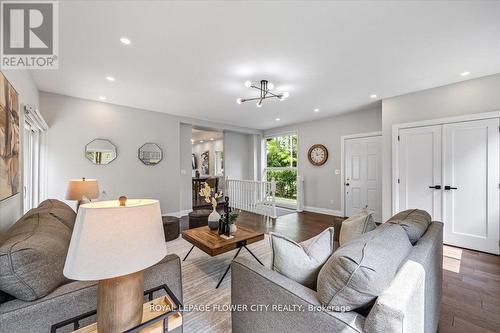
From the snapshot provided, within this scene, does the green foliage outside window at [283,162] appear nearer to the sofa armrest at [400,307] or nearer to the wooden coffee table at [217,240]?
the wooden coffee table at [217,240]

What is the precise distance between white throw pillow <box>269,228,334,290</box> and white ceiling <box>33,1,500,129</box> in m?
1.90

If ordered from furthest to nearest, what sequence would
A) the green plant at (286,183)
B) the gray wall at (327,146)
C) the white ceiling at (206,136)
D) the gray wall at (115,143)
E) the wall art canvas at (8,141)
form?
1. the white ceiling at (206,136)
2. the green plant at (286,183)
3. the gray wall at (327,146)
4. the gray wall at (115,143)
5. the wall art canvas at (8,141)

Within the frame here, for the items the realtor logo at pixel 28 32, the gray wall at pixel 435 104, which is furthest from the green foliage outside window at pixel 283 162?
the realtor logo at pixel 28 32

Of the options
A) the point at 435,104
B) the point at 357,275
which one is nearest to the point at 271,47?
the point at 357,275

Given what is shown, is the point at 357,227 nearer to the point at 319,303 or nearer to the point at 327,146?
the point at 319,303

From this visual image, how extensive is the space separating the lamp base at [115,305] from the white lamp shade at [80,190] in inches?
89.0

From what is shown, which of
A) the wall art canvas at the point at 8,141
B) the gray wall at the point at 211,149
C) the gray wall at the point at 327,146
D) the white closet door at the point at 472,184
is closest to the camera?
the wall art canvas at the point at 8,141

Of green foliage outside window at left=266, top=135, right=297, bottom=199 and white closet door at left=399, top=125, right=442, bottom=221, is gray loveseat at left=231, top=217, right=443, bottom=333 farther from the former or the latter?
green foliage outside window at left=266, top=135, right=297, bottom=199

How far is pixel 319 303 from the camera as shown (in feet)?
3.12

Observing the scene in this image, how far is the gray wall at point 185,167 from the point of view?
18.0 ft

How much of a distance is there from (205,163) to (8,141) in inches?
316

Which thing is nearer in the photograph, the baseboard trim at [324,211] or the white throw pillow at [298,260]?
the white throw pillow at [298,260]

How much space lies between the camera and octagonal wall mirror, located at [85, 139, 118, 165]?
4055 millimetres

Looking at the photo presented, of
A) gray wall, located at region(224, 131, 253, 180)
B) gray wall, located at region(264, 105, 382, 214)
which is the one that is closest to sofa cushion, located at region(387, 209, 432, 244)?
gray wall, located at region(264, 105, 382, 214)
